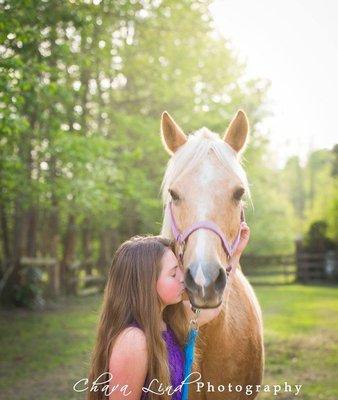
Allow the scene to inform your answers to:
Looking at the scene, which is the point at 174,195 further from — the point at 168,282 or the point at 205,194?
the point at 168,282

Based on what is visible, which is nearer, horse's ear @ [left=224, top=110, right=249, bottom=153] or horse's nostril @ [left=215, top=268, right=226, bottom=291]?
horse's nostril @ [left=215, top=268, right=226, bottom=291]

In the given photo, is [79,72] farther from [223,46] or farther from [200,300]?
[200,300]

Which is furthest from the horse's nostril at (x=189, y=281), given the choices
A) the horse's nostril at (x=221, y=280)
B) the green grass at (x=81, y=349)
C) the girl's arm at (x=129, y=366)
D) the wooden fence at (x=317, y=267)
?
the wooden fence at (x=317, y=267)

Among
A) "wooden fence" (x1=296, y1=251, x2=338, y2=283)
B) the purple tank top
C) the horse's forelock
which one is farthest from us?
"wooden fence" (x1=296, y1=251, x2=338, y2=283)

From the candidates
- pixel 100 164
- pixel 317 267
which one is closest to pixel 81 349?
pixel 100 164

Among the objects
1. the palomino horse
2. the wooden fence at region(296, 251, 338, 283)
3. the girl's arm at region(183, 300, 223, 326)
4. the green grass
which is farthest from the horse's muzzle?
the wooden fence at region(296, 251, 338, 283)

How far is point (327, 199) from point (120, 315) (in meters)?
22.2

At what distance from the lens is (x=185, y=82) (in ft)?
49.4

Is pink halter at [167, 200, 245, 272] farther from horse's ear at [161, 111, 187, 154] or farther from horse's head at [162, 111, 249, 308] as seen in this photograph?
horse's ear at [161, 111, 187, 154]

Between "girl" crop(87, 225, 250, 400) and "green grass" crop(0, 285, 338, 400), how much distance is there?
0.91 m

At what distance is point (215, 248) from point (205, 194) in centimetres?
36

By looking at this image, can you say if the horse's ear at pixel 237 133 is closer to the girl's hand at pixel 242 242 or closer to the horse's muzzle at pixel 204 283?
the girl's hand at pixel 242 242

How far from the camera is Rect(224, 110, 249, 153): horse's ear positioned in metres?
3.41

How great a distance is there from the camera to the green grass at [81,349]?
6.37 meters
